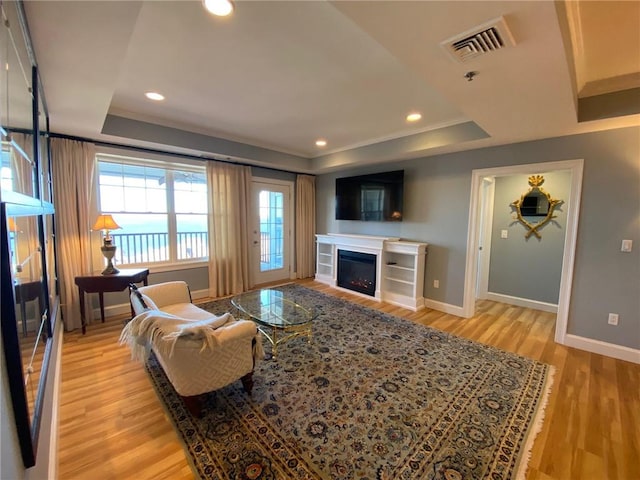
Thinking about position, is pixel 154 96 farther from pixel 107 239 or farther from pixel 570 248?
pixel 570 248

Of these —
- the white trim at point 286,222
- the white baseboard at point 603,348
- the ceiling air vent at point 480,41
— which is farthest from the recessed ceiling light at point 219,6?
the white baseboard at point 603,348

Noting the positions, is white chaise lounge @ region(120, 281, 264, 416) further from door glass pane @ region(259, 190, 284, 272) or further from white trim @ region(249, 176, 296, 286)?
door glass pane @ region(259, 190, 284, 272)

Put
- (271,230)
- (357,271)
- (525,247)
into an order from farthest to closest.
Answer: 1. (271,230)
2. (357,271)
3. (525,247)

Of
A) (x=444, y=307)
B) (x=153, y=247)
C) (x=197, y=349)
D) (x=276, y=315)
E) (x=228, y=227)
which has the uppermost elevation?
(x=228, y=227)

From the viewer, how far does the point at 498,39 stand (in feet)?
4.57

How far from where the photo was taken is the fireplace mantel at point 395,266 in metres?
4.13

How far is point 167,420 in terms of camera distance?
73.6 inches

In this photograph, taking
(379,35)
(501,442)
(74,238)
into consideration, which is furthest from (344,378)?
(74,238)

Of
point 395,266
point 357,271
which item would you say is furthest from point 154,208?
point 395,266

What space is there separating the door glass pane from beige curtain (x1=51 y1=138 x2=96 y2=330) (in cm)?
257

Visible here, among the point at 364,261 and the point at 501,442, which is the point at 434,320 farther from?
the point at 501,442

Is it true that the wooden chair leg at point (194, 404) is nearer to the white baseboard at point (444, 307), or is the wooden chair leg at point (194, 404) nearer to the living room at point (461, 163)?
the living room at point (461, 163)

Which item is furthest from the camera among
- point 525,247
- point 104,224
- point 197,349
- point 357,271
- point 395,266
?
point 357,271

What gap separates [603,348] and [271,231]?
4918 mm
